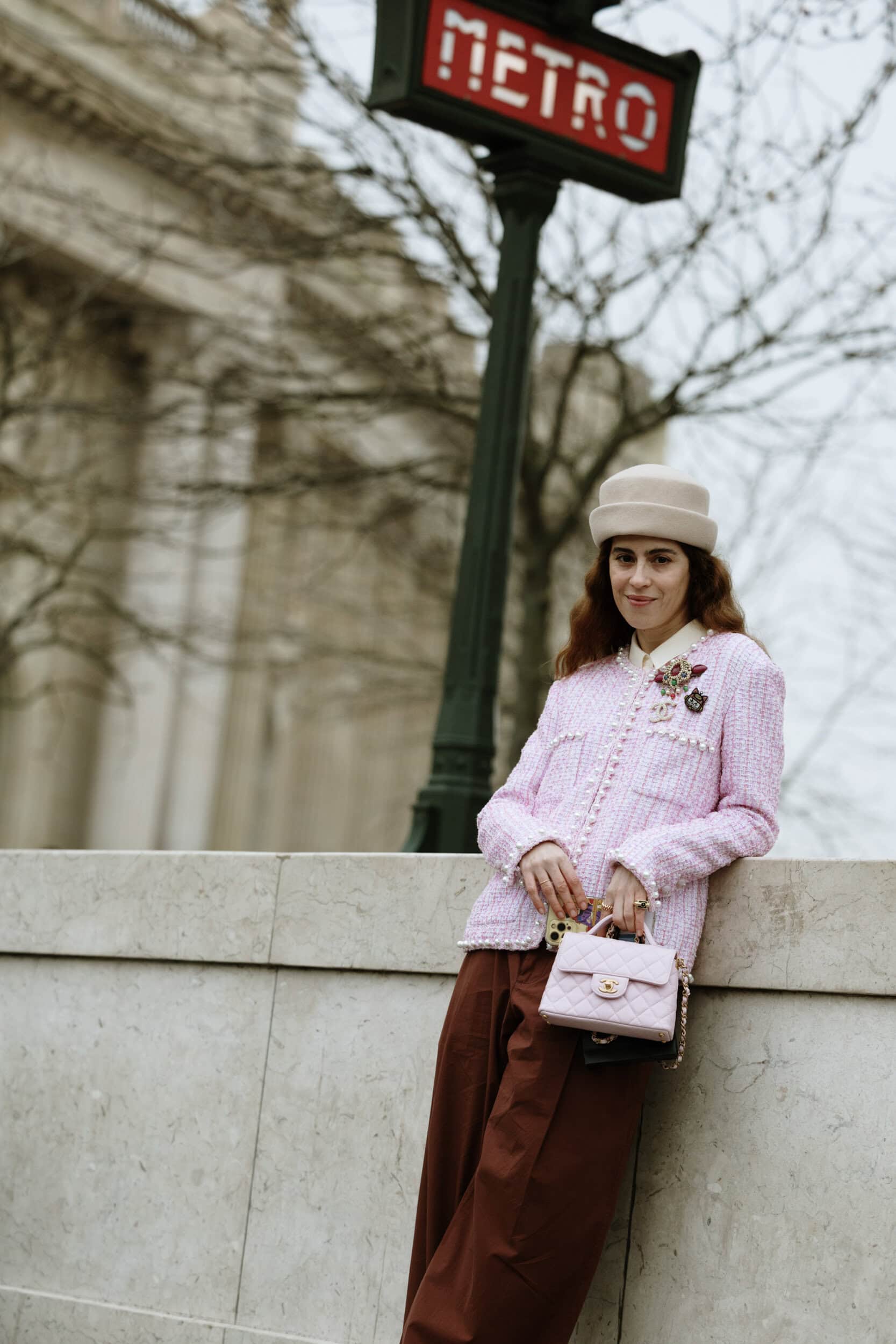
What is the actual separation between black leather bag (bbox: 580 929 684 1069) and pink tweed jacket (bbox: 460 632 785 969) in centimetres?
21

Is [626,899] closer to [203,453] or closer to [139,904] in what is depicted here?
[139,904]

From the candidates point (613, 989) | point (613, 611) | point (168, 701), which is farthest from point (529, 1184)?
point (168, 701)

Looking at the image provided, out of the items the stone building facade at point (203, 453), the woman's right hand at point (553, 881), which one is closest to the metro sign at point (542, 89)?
the woman's right hand at point (553, 881)

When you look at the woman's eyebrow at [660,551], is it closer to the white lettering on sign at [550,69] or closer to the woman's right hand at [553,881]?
the woman's right hand at [553,881]

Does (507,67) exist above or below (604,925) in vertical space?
above

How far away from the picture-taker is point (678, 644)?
14.9 ft

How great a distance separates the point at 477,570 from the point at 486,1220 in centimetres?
308

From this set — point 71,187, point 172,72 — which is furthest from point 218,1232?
point 71,187

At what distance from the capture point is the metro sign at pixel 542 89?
6.65 m

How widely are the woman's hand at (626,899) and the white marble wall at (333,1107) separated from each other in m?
0.43

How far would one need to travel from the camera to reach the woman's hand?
418 centimetres

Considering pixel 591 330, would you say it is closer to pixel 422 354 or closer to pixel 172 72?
pixel 422 354

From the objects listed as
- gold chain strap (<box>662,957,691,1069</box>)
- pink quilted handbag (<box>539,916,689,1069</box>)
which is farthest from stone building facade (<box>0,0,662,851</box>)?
pink quilted handbag (<box>539,916,689,1069</box>)

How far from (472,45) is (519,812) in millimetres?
3267
